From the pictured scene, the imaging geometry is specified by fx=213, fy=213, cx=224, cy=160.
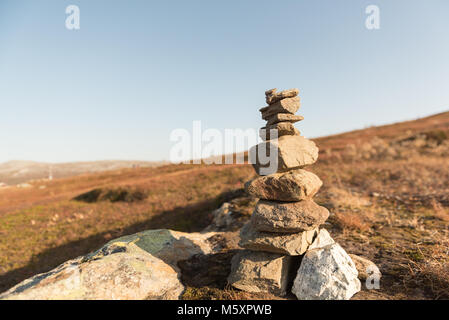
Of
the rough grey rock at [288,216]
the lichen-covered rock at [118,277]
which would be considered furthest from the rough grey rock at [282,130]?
the lichen-covered rock at [118,277]

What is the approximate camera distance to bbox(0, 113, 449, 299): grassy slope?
627cm

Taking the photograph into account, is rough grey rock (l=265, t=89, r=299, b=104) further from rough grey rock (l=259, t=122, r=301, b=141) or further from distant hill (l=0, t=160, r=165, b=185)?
distant hill (l=0, t=160, r=165, b=185)

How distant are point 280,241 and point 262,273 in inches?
39.0

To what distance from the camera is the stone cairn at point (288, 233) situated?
5.42 meters

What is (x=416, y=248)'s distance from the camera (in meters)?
6.89

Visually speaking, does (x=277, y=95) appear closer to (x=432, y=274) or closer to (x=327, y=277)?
(x=327, y=277)

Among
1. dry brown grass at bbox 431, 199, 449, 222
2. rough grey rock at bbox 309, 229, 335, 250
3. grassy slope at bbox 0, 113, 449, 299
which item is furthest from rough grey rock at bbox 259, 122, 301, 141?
dry brown grass at bbox 431, 199, 449, 222

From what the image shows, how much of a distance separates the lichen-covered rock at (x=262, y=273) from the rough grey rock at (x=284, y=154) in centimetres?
254

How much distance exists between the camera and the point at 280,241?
6.04 meters

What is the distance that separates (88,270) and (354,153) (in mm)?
29497

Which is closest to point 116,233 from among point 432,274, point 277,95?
point 277,95

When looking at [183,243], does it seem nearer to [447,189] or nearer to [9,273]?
[9,273]

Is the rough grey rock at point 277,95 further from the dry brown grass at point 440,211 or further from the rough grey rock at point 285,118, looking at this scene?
the dry brown grass at point 440,211
